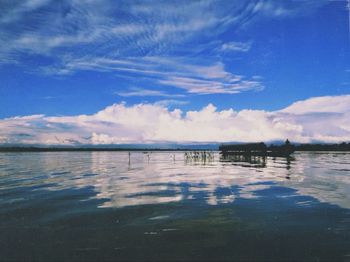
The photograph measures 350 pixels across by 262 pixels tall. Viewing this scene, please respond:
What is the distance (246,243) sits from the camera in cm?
1024

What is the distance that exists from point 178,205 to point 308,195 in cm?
982

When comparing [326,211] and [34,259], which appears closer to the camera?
[34,259]

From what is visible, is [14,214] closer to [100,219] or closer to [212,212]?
[100,219]

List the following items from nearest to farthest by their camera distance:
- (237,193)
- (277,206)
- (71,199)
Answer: (277,206) < (71,199) < (237,193)

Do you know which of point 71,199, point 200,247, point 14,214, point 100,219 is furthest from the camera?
point 71,199

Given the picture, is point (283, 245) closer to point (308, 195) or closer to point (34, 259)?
point (34, 259)

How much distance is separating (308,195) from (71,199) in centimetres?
1647

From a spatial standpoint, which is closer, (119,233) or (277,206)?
(119,233)

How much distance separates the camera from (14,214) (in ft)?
48.7

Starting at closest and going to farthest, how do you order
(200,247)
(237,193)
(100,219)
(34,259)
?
(34,259)
(200,247)
(100,219)
(237,193)

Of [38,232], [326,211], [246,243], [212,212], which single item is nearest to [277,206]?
[326,211]

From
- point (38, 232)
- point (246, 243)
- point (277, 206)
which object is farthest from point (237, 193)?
point (38, 232)

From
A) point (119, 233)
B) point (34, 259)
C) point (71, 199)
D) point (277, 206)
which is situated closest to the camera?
point (34, 259)

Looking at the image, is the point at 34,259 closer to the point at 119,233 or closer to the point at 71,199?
the point at 119,233
